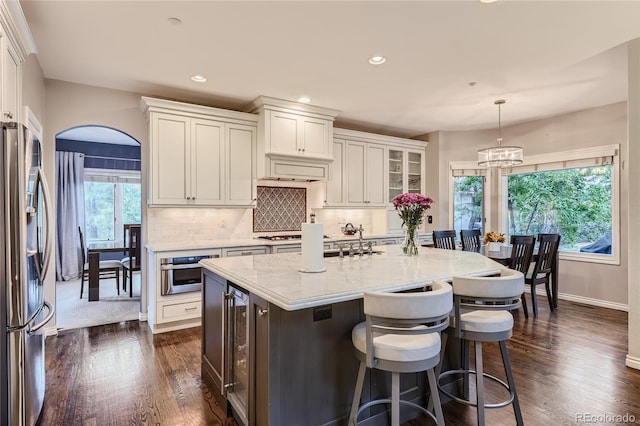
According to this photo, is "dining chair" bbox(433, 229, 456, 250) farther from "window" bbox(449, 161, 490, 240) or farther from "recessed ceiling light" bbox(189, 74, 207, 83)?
"recessed ceiling light" bbox(189, 74, 207, 83)

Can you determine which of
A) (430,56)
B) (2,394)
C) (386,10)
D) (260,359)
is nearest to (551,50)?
(430,56)

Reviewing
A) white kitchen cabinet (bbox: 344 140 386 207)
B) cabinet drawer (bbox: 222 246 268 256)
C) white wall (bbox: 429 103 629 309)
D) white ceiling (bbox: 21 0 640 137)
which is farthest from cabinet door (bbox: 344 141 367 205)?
cabinet drawer (bbox: 222 246 268 256)

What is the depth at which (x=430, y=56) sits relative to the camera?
123 inches

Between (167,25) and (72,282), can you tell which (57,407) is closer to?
(167,25)

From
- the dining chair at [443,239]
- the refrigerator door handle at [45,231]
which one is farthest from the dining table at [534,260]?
the refrigerator door handle at [45,231]

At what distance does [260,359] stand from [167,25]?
2.46 m

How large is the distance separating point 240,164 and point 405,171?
9.52 ft

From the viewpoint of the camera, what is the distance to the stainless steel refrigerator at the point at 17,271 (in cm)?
170

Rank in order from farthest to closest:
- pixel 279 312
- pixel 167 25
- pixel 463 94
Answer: pixel 463 94, pixel 167 25, pixel 279 312

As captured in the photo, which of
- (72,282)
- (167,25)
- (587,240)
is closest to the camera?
(167,25)

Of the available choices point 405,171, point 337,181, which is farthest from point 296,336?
point 405,171

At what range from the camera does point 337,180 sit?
5160 millimetres

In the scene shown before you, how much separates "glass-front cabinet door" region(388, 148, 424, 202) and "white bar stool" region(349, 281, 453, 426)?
4.15 m

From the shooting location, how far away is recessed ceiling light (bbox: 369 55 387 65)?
315 cm
